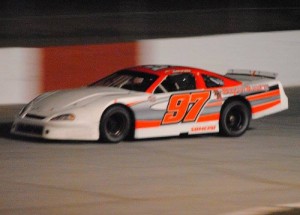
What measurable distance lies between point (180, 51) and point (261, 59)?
2.12 meters

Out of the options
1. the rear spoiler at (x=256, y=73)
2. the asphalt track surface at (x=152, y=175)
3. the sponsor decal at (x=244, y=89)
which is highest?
the rear spoiler at (x=256, y=73)

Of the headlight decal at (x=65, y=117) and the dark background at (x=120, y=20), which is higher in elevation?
the dark background at (x=120, y=20)

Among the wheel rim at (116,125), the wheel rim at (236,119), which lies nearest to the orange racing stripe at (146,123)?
the wheel rim at (116,125)

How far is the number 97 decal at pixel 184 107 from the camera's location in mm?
12977

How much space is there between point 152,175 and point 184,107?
2928 mm

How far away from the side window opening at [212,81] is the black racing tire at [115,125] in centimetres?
150

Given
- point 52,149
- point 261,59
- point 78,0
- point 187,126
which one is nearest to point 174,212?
point 52,149

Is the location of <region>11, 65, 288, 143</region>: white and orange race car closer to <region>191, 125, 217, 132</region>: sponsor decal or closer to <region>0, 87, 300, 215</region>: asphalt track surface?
<region>191, 125, 217, 132</region>: sponsor decal

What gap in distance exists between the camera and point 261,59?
19.6m

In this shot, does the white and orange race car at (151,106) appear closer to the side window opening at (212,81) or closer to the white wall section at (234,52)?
the side window opening at (212,81)

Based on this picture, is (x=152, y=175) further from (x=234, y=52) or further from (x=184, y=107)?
(x=234, y=52)

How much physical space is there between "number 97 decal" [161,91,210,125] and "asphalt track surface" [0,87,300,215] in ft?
1.11

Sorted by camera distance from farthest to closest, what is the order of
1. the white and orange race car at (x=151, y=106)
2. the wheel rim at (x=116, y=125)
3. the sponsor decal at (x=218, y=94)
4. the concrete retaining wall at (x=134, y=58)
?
the concrete retaining wall at (x=134, y=58)
the sponsor decal at (x=218, y=94)
the wheel rim at (x=116, y=125)
the white and orange race car at (x=151, y=106)

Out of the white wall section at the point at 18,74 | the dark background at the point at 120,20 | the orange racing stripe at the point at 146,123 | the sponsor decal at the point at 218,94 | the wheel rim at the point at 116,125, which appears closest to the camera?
the wheel rim at the point at 116,125
